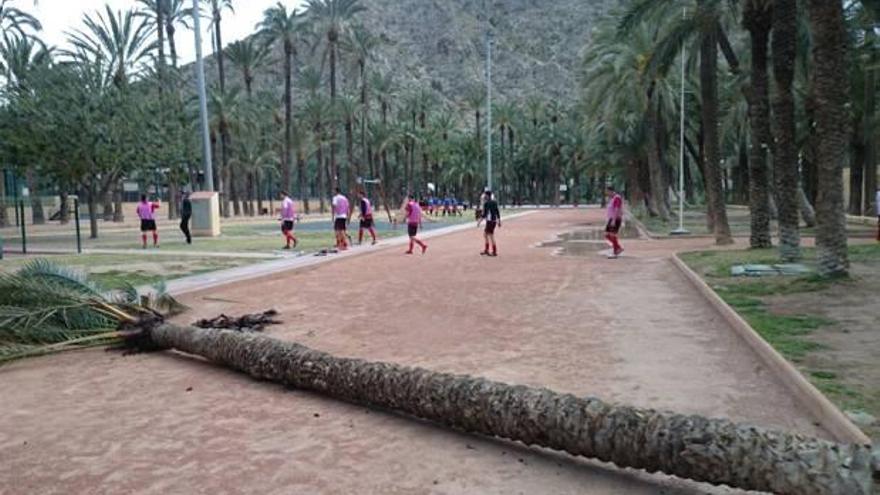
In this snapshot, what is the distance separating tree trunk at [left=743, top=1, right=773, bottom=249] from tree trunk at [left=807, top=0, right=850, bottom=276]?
4.97m

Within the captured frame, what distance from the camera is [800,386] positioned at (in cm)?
573

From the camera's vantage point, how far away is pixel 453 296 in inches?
465

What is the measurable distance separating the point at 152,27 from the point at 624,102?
3038 centimetres

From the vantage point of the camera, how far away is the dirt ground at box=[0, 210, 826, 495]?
436cm

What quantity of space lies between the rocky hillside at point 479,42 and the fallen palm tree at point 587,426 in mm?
138427

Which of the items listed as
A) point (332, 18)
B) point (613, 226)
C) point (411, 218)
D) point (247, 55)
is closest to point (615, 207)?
point (613, 226)

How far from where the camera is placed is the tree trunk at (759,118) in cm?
1620

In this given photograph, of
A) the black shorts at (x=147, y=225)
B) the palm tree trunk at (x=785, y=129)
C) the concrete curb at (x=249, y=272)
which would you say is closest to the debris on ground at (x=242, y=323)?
the concrete curb at (x=249, y=272)

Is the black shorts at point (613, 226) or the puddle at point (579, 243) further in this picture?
the puddle at point (579, 243)

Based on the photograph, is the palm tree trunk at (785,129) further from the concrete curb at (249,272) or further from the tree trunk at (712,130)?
the concrete curb at (249,272)

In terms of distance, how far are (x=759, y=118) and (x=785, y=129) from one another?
9.15ft

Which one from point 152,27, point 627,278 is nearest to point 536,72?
point 152,27

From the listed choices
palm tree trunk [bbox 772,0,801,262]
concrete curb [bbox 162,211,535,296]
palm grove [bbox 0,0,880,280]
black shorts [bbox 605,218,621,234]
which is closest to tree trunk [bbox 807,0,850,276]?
palm grove [bbox 0,0,880,280]

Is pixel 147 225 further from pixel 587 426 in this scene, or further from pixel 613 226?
pixel 587 426
